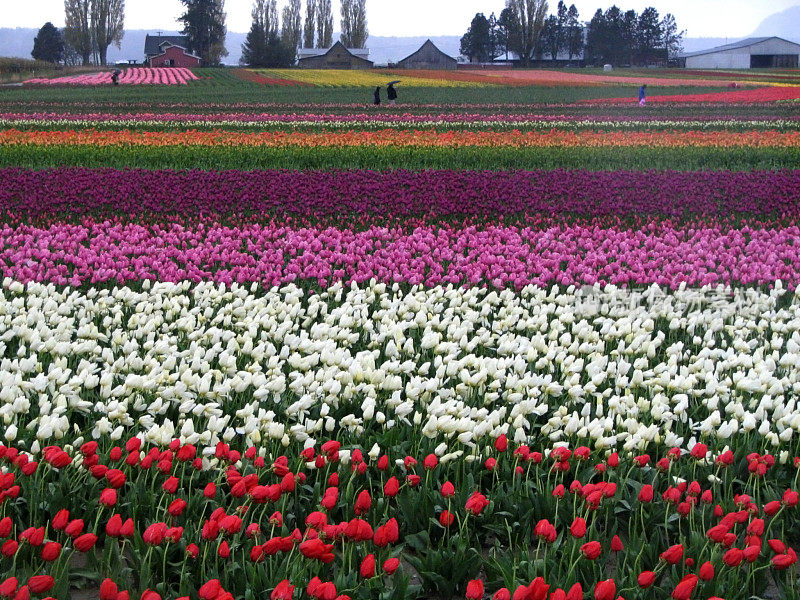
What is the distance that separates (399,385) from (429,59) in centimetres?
8391

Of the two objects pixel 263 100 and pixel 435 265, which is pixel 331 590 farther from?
pixel 263 100

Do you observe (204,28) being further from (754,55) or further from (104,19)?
(754,55)

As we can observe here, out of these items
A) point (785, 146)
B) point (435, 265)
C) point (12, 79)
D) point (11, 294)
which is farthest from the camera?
point (12, 79)

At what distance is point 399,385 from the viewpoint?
4.73 metres

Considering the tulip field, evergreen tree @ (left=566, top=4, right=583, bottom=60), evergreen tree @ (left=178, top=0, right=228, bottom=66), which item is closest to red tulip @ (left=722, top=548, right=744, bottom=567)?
the tulip field

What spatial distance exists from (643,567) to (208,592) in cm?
173

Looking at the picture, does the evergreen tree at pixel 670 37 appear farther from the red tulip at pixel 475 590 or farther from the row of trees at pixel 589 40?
the red tulip at pixel 475 590

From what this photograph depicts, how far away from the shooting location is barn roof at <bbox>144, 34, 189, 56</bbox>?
99.3 m

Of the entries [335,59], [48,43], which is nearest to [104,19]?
[48,43]

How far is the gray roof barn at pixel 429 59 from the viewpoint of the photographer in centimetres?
8500

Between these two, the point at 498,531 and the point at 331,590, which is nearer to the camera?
the point at 331,590

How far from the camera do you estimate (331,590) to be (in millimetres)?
2658

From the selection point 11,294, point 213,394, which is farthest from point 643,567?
point 11,294

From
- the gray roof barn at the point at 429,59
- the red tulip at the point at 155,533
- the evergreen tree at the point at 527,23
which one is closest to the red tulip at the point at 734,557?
the red tulip at the point at 155,533
